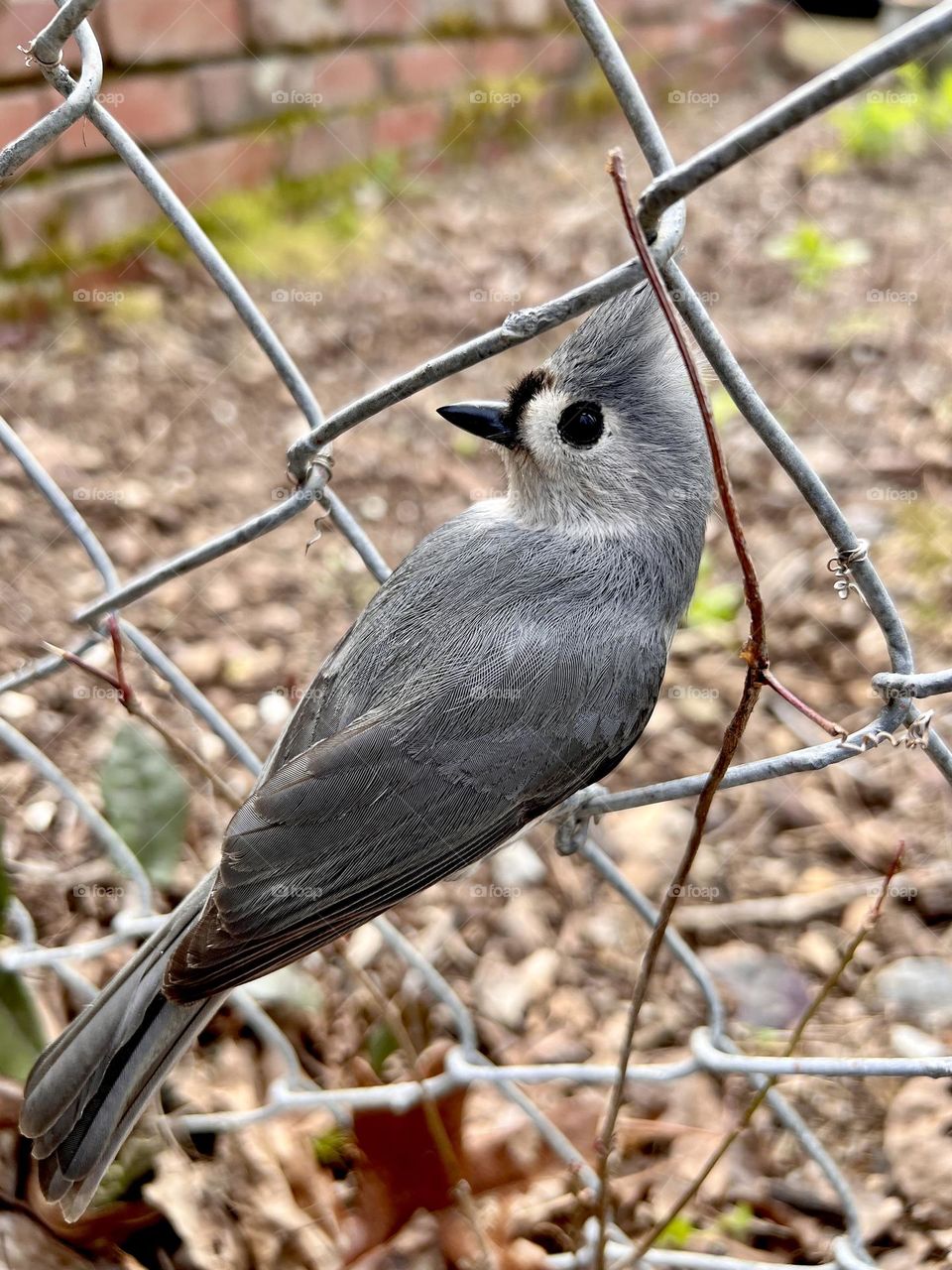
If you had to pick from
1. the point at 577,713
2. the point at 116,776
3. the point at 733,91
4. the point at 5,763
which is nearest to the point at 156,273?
the point at 5,763

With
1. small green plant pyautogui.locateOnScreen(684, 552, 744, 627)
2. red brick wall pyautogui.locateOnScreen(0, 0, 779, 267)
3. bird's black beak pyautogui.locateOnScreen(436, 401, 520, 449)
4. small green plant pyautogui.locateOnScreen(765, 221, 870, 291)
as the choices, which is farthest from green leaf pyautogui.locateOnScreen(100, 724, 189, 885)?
small green plant pyautogui.locateOnScreen(765, 221, 870, 291)

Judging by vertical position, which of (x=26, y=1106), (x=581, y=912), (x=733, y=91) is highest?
(x=733, y=91)

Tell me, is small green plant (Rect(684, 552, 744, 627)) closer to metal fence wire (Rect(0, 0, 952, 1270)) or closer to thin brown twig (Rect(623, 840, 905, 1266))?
metal fence wire (Rect(0, 0, 952, 1270))

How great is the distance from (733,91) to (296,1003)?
4.09 metres

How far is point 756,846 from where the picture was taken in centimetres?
192

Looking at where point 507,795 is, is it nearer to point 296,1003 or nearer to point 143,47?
point 296,1003

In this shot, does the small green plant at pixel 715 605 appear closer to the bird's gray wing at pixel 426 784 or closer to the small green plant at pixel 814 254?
the bird's gray wing at pixel 426 784

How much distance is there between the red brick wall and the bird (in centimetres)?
169

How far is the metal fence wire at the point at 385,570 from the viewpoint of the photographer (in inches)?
A: 28.7

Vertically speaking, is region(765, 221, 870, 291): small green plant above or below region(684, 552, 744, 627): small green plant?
above

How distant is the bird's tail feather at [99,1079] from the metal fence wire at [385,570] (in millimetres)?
208

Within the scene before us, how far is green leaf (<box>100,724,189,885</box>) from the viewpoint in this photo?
141cm

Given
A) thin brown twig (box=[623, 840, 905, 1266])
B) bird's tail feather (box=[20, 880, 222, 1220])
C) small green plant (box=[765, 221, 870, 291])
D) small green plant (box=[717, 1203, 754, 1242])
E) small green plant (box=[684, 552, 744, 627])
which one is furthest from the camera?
small green plant (box=[765, 221, 870, 291])

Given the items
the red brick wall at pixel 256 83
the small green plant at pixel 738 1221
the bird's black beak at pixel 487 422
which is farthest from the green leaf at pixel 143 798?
the red brick wall at pixel 256 83
